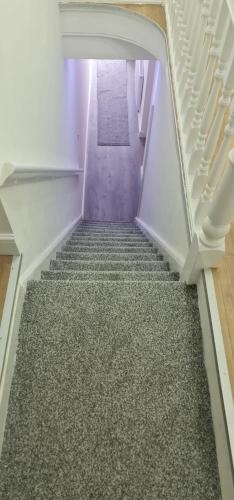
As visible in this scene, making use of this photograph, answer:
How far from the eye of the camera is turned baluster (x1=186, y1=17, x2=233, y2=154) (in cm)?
113

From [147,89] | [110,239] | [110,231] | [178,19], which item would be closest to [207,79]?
[178,19]

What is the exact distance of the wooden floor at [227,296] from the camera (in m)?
1.19

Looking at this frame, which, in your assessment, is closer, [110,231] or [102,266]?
[102,266]

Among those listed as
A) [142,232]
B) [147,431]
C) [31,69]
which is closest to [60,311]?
[147,431]

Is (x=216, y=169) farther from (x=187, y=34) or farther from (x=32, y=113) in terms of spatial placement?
(x=187, y=34)

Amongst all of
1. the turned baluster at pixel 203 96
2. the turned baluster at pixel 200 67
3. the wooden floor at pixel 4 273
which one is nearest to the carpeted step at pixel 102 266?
the wooden floor at pixel 4 273

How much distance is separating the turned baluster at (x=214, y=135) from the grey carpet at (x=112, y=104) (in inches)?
166

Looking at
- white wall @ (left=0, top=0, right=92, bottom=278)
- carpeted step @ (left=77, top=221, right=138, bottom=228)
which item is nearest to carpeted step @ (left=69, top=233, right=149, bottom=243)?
white wall @ (left=0, top=0, right=92, bottom=278)

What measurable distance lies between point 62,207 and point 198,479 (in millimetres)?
2142

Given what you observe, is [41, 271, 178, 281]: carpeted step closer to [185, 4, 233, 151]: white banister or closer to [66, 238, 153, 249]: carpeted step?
[185, 4, 233, 151]: white banister

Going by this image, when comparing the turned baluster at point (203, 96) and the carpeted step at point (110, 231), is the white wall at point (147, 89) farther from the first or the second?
the turned baluster at point (203, 96)

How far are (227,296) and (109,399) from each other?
63 cm

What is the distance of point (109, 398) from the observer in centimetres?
125

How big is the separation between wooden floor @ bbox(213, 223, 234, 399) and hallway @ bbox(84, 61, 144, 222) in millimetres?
3466
